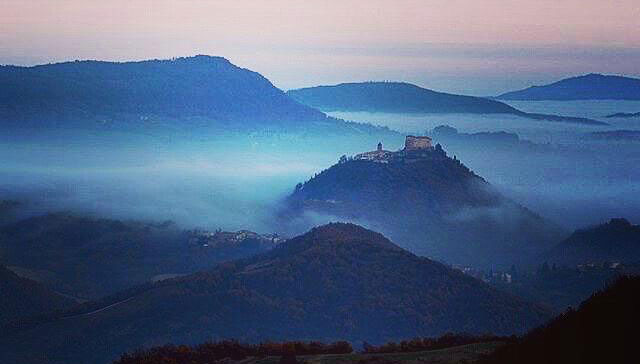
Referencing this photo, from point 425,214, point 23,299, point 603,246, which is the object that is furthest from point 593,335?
point 425,214

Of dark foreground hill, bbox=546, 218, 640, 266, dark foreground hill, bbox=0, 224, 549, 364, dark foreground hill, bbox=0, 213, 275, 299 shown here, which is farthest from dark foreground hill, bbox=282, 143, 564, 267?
dark foreground hill, bbox=0, 224, 549, 364

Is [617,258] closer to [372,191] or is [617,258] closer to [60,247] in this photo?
[372,191]

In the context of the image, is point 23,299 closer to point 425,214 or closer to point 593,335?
point 425,214

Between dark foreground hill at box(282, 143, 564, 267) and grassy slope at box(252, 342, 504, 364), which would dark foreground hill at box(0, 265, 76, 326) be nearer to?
dark foreground hill at box(282, 143, 564, 267)

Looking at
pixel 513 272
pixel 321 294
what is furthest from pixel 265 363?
pixel 513 272

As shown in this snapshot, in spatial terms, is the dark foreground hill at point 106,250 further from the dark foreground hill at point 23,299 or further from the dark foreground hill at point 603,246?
the dark foreground hill at point 603,246

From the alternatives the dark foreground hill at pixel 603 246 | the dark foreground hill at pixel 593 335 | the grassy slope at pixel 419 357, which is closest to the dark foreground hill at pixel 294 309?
the dark foreground hill at pixel 603 246
